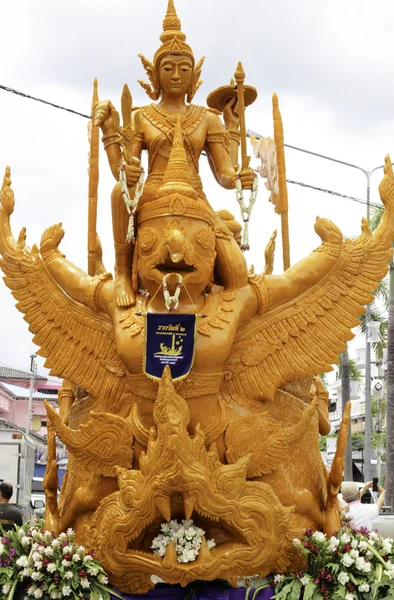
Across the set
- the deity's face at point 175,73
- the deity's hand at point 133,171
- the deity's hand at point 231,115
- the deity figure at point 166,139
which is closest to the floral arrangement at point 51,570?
the deity figure at point 166,139

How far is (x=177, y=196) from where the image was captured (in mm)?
6668

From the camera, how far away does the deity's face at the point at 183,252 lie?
6.61m

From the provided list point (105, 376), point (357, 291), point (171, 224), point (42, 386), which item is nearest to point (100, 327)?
point (105, 376)

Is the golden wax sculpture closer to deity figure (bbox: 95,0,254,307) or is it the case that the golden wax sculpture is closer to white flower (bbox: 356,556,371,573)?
deity figure (bbox: 95,0,254,307)

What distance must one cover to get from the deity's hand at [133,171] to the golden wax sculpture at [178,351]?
11 millimetres

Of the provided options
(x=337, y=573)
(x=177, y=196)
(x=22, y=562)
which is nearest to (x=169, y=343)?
(x=177, y=196)

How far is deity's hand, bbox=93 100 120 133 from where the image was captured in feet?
22.2

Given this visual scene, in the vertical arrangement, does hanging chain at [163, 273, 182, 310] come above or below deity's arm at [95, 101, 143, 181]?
below

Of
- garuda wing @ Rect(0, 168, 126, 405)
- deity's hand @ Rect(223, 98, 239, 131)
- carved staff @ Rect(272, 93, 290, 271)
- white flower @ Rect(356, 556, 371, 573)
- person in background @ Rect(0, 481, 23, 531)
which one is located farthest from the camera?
person in background @ Rect(0, 481, 23, 531)

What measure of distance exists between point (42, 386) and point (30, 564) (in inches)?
1615

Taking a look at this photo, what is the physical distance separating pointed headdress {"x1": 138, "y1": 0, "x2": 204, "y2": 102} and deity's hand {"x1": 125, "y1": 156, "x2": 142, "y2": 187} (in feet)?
3.46

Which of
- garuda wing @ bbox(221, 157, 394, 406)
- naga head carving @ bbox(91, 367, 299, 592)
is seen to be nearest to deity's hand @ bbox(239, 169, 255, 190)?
garuda wing @ bbox(221, 157, 394, 406)

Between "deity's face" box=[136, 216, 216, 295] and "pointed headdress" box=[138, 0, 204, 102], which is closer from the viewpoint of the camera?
"deity's face" box=[136, 216, 216, 295]

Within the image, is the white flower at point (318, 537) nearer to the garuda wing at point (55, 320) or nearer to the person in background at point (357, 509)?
the person in background at point (357, 509)
